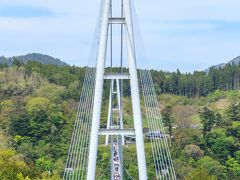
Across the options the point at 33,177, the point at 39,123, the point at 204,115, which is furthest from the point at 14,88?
the point at 33,177

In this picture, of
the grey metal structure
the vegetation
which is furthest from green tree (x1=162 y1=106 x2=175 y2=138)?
the grey metal structure

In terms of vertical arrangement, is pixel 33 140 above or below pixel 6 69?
below

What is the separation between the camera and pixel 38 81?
65.5m

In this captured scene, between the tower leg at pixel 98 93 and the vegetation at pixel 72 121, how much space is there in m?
11.7

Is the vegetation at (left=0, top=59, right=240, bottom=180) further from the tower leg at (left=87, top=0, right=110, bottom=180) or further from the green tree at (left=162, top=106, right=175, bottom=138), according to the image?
the tower leg at (left=87, top=0, right=110, bottom=180)

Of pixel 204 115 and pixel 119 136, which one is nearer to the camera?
pixel 119 136

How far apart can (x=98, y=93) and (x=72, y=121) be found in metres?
33.9

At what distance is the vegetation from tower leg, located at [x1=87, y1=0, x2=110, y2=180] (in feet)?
38.3

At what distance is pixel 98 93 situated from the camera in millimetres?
18062

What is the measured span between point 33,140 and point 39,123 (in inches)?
88.5

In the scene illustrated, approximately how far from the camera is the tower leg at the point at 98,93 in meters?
18.0

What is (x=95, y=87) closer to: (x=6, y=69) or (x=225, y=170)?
(x=225, y=170)

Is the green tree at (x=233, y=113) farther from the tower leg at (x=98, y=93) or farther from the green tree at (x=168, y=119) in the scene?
the tower leg at (x=98, y=93)

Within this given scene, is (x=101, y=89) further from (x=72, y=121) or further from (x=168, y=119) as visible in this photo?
(x=168, y=119)
